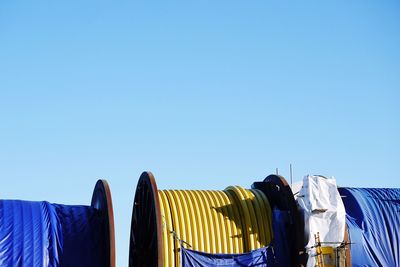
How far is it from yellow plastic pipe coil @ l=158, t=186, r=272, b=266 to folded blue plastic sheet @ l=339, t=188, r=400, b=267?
221 cm

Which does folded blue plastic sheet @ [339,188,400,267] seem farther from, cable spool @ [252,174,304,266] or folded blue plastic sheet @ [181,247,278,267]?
folded blue plastic sheet @ [181,247,278,267]

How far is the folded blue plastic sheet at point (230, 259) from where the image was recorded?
15.4m

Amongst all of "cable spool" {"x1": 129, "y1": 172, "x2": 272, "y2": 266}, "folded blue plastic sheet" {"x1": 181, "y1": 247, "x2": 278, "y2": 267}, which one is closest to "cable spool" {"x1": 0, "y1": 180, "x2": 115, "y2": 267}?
"cable spool" {"x1": 129, "y1": 172, "x2": 272, "y2": 266}

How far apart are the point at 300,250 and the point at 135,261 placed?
186 inches

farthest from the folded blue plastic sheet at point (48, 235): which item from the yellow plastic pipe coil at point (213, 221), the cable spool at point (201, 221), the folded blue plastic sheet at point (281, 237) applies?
the folded blue plastic sheet at point (281, 237)

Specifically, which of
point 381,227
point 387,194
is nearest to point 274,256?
point 381,227

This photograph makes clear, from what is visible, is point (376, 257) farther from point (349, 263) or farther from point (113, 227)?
point (113, 227)

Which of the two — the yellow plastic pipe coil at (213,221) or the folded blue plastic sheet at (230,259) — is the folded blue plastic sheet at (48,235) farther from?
the folded blue plastic sheet at (230,259)

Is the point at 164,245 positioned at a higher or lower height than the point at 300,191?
lower

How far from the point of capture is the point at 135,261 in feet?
59.7

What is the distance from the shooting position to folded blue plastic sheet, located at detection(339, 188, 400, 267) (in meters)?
16.6

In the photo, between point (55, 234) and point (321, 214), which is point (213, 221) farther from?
point (55, 234)

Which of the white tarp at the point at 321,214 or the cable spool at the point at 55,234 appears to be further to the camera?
the white tarp at the point at 321,214

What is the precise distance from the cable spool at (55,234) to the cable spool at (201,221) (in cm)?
118
